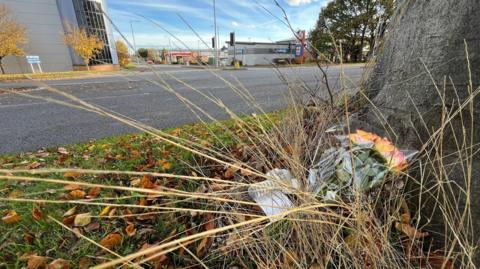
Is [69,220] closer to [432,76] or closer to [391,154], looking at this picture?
[391,154]

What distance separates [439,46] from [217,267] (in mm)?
1514

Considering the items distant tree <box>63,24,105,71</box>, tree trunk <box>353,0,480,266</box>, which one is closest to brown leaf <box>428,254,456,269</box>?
tree trunk <box>353,0,480,266</box>

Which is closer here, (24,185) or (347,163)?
(347,163)

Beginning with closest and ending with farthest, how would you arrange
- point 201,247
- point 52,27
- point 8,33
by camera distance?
1. point 201,247
2. point 8,33
3. point 52,27

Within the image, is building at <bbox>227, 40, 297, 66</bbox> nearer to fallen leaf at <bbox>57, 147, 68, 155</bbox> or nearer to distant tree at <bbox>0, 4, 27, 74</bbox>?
distant tree at <bbox>0, 4, 27, 74</bbox>

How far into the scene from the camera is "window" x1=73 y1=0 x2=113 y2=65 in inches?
838

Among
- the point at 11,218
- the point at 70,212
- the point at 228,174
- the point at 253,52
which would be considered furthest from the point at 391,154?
the point at 253,52

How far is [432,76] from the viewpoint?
116 centimetres

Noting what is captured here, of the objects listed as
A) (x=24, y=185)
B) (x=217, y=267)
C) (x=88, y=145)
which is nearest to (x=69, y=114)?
(x=88, y=145)

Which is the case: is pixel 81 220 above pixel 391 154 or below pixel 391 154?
below

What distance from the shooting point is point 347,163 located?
1221 mm

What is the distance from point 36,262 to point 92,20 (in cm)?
2737

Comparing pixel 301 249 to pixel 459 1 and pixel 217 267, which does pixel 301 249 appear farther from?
pixel 459 1

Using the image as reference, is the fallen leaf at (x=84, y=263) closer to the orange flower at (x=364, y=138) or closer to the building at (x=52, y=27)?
the orange flower at (x=364, y=138)
